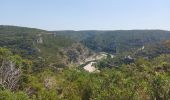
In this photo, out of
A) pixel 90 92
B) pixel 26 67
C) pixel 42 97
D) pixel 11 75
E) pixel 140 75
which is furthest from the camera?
pixel 26 67

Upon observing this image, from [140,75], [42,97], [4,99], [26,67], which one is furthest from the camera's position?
[26,67]

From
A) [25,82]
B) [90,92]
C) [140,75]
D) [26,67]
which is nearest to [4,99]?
[90,92]

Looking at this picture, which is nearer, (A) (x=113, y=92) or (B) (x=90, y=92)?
(A) (x=113, y=92)

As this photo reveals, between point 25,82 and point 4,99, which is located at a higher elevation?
point 4,99

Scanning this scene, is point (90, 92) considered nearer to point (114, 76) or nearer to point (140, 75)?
point (114, 76)

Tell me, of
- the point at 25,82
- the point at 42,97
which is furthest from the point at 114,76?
the point at 42,97

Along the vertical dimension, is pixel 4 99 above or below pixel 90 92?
above

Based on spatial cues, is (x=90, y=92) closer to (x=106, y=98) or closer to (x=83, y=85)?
(x=83, y=85)

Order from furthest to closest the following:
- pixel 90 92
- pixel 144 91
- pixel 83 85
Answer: pixel 83 85
pixel 90 92
pixel 144 91

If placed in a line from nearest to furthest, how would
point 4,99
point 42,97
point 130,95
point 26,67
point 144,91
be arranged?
1. point 4,99
2. point 130,95
3. point 42,97
4. point 144,91
5. point 26,67
